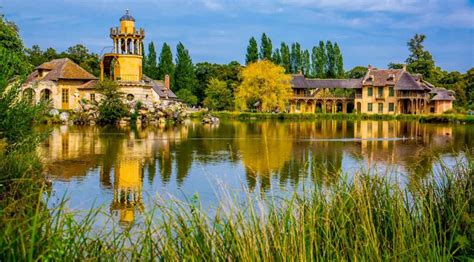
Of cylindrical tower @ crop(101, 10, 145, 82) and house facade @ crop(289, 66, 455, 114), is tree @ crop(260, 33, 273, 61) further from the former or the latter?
cylindrical tower @ crop(101, 10, 145, 82)

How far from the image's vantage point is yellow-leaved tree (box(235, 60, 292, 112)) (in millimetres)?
58156

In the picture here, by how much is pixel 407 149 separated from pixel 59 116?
2853 cm

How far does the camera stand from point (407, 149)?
72.8ft

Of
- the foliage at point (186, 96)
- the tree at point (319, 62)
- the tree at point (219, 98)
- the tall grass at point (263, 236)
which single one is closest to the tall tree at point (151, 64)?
the foliage at point (186, 96)

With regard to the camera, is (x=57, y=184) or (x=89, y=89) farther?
(x=89, y=89)

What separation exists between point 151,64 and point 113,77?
2529 cm

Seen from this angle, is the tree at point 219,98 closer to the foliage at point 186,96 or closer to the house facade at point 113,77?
the foliage at point 186,96

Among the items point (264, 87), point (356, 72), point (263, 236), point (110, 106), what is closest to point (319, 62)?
point (356, 72)

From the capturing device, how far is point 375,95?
63.9m

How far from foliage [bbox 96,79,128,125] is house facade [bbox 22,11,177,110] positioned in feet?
7.16

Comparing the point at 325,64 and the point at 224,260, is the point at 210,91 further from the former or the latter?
the point at 224,260

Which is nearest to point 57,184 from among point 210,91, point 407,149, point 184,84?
point 407,149

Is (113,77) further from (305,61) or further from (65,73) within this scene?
(305,61)

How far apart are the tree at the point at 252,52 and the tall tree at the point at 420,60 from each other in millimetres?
21502
